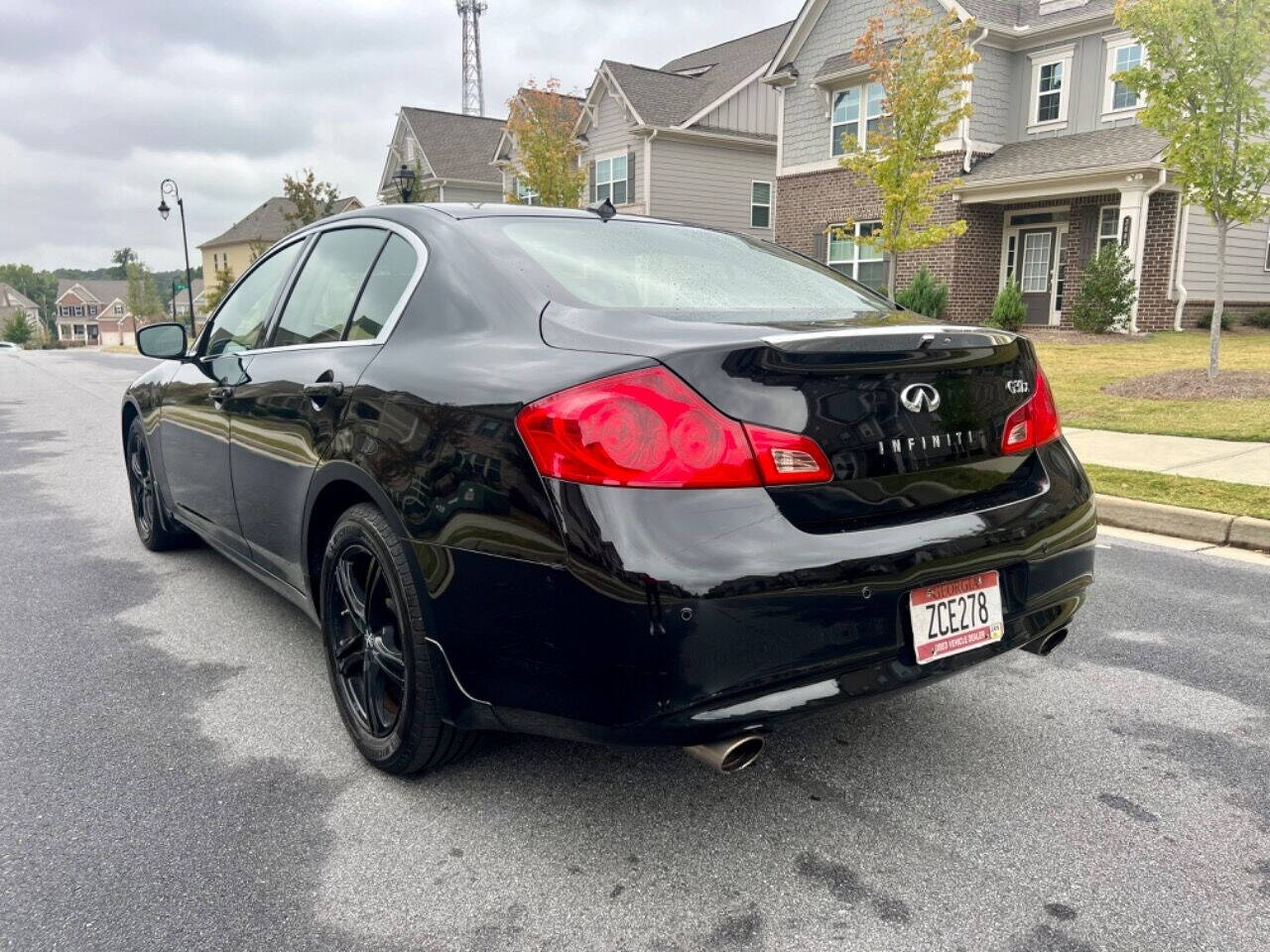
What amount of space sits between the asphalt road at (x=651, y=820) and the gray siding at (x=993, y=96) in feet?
65.5

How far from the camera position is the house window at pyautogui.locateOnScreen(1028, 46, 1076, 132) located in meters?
21.2

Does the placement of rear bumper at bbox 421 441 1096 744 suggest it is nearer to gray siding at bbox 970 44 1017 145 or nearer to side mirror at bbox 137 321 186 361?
side mirror at bbox 137 321 186 361

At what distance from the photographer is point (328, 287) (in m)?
3.55

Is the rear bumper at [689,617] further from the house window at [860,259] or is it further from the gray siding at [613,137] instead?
the gray siding at [613,137]

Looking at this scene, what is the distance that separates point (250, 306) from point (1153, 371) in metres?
12.1

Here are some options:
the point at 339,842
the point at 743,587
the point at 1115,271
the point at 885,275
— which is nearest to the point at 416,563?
the point at 339,842

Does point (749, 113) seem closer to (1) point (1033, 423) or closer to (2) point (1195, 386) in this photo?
(2) point (1195, 386)

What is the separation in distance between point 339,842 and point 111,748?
40.9 inches

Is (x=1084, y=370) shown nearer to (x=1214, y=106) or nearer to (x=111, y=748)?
(x=1214, y=106)

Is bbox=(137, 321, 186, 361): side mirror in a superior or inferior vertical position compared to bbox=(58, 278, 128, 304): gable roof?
inferior

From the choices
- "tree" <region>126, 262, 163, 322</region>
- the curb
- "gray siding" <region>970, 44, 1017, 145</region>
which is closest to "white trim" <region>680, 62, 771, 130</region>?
"gray siding" <region>970, 44, 1017, 145</region>

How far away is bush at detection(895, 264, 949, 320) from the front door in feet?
54.5

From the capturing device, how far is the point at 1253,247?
20.8 m

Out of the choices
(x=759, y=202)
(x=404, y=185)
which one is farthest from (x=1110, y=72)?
(x=404, y=185)
